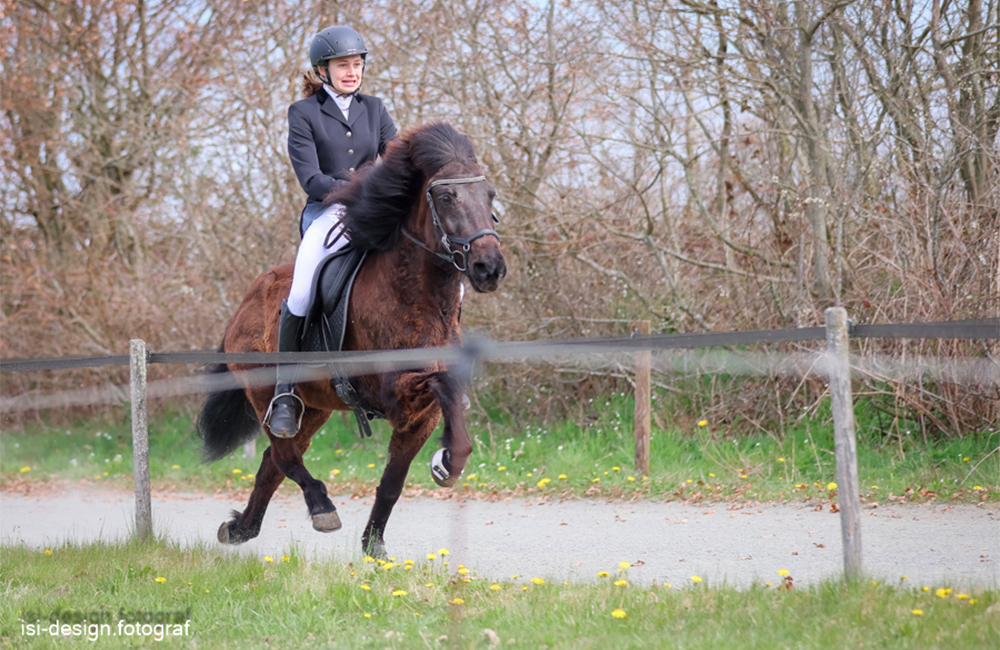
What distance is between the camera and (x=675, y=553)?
609 centimetres

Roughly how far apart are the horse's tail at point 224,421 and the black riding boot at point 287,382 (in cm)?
120

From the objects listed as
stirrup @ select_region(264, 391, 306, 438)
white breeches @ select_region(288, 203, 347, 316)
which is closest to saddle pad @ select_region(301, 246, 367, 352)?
white breeches @ select_region(288, 203, 347, 316)

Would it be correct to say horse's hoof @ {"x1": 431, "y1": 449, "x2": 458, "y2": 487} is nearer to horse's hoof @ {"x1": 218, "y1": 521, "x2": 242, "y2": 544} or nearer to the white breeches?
the white breeches

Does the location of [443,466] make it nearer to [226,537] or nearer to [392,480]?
[392,480]

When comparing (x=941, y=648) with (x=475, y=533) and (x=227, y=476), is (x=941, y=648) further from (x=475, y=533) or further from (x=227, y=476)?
(x=227, y=476)

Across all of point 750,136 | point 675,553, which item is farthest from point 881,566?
→ point 750,136

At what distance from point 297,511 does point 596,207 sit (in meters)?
4.24

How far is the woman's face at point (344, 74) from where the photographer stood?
6.41 metres

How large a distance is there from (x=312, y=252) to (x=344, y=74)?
1194 millimetres

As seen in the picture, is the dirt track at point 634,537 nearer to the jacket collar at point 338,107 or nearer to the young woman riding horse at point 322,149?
the young woman riding horse at point 322,149

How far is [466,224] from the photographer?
16.6 feet

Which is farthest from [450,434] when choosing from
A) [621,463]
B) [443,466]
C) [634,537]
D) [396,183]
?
[621,463]

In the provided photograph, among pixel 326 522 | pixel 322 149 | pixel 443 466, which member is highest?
pixel 322 149

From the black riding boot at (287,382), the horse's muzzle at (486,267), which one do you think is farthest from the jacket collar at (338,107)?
the horse's muzzle at (486,267)
